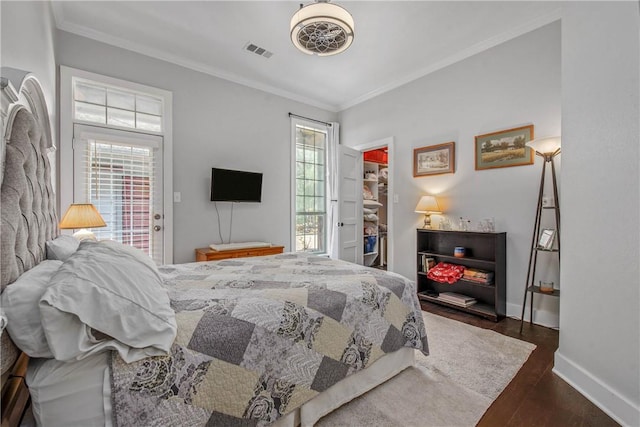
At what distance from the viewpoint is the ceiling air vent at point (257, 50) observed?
10.6 feet

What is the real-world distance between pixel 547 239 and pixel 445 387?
1735 millimetres

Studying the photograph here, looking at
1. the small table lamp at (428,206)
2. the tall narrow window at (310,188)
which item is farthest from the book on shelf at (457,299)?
the tall narrow window at (310,188)

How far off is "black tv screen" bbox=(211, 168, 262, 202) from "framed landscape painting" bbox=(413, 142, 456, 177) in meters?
2.21

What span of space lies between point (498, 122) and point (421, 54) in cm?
122

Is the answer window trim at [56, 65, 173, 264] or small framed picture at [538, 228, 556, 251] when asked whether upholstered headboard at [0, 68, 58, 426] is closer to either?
window trim at [56, 65, 173, 264]

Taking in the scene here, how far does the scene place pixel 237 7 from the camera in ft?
8.55

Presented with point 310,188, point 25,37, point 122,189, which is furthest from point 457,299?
point 25,37

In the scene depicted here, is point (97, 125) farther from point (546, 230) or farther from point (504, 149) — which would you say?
point (546, 230)

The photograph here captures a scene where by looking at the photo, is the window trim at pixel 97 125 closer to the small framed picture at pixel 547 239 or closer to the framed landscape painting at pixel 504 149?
the framed landscape painting at pixel 504 149

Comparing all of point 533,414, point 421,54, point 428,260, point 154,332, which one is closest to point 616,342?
point 533,414

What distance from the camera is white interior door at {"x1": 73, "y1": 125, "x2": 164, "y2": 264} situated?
2.93 metres

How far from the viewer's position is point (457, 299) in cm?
319

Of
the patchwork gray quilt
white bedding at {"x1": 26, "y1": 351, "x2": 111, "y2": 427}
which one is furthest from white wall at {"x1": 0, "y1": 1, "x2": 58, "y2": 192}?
the patchwork gray quilt

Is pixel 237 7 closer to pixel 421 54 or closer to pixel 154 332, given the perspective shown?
pixel 421 54
